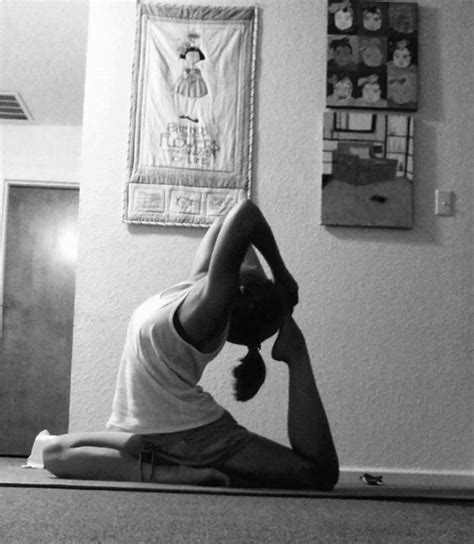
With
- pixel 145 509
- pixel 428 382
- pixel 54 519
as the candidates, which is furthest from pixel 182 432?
pixel 428 382

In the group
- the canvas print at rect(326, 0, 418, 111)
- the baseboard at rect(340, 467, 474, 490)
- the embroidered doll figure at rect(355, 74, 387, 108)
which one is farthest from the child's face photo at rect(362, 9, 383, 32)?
the baseboard at rect(340, 467, 474, 490)

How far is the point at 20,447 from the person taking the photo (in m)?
5.26

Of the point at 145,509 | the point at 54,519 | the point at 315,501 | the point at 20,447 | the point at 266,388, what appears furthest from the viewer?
the point at 20,447

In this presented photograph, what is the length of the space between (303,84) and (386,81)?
0.35 m

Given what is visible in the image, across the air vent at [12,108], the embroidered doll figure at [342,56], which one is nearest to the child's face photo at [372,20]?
the embroidered doll figure at [342,56]

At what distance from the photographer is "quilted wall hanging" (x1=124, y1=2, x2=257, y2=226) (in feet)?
11.2

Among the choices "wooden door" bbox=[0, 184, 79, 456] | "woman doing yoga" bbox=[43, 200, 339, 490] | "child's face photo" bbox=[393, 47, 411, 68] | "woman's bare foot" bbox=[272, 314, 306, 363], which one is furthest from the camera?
"wooden door" bbox=[0, 184, 79, 456]

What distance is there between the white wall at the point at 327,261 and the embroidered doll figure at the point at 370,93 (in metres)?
0.17

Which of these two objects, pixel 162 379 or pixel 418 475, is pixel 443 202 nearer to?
pixel 418 475

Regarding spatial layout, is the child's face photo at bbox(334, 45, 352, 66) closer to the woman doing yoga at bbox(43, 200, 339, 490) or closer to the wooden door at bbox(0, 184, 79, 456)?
the woman doing yoga at bbox(43, 200, 339, 490)

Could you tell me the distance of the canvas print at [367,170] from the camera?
3.42 metres

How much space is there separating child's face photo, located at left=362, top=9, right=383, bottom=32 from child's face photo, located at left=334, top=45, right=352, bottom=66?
0.13 metres

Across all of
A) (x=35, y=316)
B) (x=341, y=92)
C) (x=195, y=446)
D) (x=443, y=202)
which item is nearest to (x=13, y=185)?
(x=35, y=316)

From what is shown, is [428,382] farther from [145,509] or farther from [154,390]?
[145,509]
